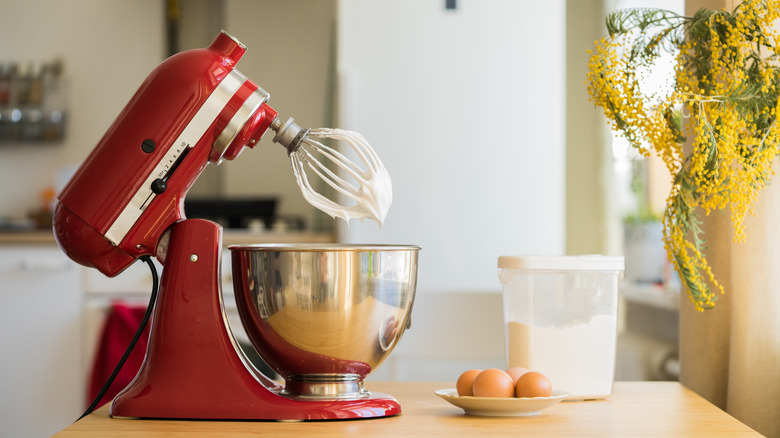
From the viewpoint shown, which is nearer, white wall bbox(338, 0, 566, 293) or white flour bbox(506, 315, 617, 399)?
white flour bbox(506, 315, 617, 399)

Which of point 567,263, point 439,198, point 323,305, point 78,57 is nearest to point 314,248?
point 323,305

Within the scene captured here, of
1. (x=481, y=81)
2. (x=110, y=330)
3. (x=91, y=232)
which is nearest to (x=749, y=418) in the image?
(x=91, y=232)

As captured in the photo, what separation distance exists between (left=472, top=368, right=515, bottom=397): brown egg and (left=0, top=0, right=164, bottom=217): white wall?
8.33 feet

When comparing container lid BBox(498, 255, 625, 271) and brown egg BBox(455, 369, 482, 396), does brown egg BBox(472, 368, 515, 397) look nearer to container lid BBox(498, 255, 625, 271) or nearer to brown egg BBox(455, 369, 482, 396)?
brown egg BBox(455, 369, 482, 396)

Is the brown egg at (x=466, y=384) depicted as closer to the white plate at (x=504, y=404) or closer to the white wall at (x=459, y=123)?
the white plate at (x=504, y=404)

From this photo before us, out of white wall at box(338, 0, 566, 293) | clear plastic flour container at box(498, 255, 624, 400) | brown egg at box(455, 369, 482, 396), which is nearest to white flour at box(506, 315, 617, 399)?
clear plastic flour container at box(498, 255, 624, 400)

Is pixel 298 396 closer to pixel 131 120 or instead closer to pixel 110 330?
pixel 131 120

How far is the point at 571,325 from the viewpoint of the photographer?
93 cm

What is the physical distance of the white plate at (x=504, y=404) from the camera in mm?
803

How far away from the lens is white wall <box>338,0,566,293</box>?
7.41 ft

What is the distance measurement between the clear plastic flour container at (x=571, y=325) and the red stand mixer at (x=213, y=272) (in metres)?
0.18

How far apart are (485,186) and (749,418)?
51.2 inches

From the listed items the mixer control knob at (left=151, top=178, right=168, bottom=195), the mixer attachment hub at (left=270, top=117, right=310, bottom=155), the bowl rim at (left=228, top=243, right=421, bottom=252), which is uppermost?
the mixer attachment hub at (left=270, top=117, right=310, bottom=155)

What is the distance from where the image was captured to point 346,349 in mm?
807
